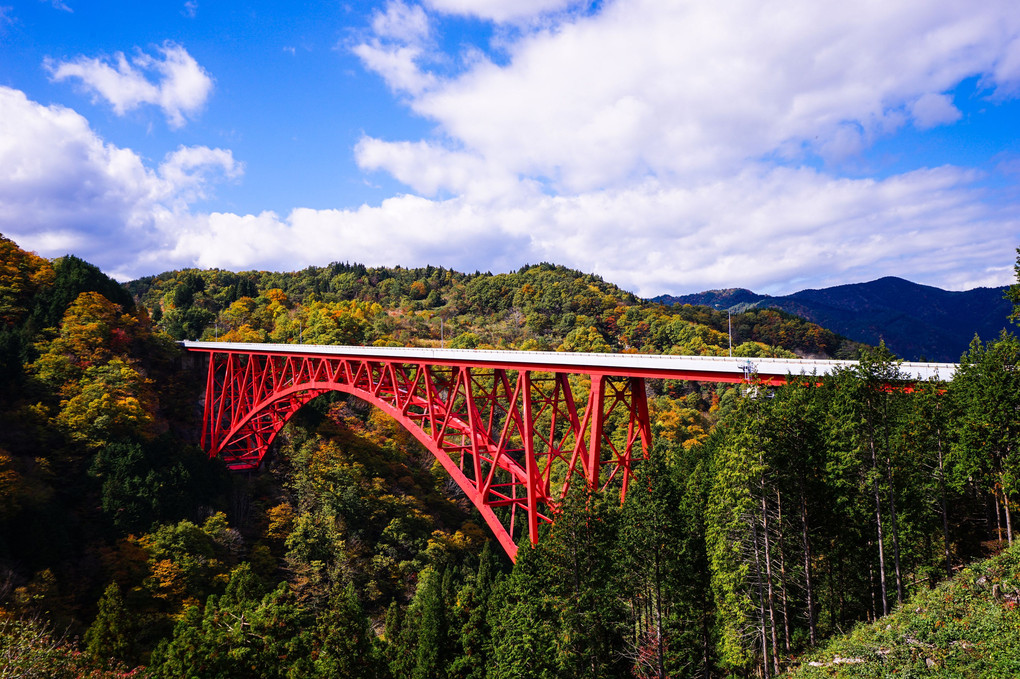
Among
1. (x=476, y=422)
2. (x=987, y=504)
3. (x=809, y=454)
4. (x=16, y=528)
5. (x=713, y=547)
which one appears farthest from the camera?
(x=16, y=528)

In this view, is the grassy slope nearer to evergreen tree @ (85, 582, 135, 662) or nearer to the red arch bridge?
the red arch bridge

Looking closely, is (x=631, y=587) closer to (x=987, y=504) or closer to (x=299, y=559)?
(x=987, y=504)

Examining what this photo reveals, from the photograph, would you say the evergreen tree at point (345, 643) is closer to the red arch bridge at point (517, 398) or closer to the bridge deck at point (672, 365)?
the red arch bridge at point (517, 398)

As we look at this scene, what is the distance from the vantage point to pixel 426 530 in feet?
130

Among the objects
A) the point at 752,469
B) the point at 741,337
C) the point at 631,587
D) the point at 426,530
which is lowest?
the point at 426,530

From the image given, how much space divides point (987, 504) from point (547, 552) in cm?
1540

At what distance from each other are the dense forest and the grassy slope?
2.95 feet

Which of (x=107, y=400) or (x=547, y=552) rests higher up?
(x=107, y=400)

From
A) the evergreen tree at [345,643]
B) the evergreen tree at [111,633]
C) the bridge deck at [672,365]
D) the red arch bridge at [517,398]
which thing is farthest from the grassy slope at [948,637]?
the evergreen tree at [111,633]

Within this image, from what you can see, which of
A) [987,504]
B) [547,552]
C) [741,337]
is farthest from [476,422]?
[741,337]

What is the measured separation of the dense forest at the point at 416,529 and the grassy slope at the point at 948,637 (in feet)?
2.95

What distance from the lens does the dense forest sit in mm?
15078

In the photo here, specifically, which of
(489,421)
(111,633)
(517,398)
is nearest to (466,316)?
(489,421)

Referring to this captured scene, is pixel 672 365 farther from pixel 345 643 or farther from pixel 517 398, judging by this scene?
pixel 345 643
